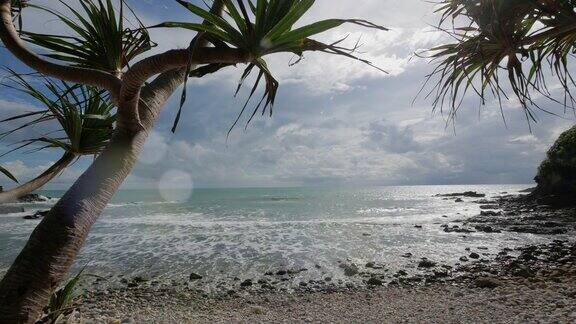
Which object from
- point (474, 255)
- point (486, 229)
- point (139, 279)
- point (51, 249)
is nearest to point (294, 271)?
point (139, 279)

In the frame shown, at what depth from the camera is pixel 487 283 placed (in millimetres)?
8461

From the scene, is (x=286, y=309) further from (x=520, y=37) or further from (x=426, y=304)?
(x=520, y=37)

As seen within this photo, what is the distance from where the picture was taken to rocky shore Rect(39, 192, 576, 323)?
644cm

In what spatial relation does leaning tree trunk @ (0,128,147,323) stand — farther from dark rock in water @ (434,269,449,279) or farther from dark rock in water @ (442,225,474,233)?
dark rock in water @ (442,225,474,233)

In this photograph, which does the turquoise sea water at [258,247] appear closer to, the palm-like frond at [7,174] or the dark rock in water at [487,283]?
the dark rock in water at [487,283]

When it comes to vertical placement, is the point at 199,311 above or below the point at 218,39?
below

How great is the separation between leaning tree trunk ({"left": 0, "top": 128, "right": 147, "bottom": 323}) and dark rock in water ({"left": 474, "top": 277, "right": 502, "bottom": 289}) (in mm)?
9186

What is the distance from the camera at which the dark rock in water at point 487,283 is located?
27.4 feet

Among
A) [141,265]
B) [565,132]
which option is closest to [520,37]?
[141,265]

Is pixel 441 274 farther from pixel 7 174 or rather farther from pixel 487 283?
pixel 7 174

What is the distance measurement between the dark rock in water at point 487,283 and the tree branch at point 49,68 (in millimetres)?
9281

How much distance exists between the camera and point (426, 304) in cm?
717

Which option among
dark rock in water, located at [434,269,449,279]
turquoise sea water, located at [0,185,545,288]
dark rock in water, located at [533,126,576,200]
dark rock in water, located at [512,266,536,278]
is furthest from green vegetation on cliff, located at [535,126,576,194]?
dark rock in water, located at [434,269,449,279]

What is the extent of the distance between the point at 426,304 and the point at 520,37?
560cm
